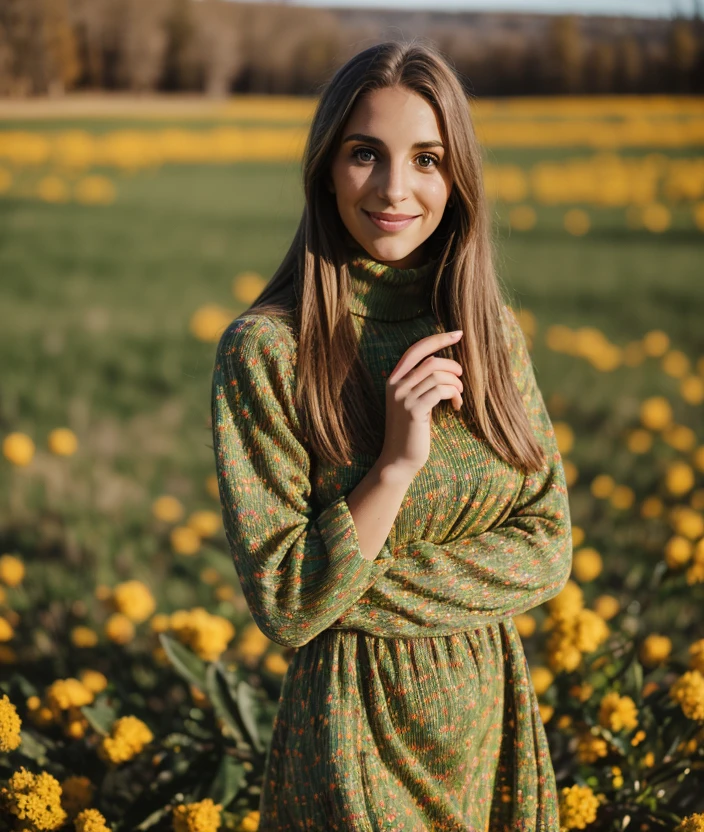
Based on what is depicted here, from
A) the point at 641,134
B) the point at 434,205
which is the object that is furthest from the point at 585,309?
the point at 434,205

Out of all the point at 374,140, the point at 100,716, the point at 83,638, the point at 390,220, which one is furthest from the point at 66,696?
the point at 374,140

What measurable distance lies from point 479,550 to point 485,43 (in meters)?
6.79

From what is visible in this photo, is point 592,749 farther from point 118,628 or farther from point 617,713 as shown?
Result: point 118,628

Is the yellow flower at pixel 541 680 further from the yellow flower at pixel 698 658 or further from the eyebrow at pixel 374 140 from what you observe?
the eyebrow at pixel 374 140

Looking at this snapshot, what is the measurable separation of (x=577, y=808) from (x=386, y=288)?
1.24 meters

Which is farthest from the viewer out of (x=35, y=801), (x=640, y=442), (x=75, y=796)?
(x=640, y=442)

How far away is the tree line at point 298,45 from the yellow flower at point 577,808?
14.8 ft

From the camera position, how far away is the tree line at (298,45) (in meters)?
5.50

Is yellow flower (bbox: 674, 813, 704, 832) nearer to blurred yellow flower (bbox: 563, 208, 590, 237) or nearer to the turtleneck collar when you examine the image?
the turtleneck collar

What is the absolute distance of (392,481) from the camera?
66.0 inches

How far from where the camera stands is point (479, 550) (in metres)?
1.83

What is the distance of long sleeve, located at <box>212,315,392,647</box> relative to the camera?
1.70 metres

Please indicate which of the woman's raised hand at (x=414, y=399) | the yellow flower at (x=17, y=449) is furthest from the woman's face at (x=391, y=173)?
the yellow flower at (x=17, y=449)

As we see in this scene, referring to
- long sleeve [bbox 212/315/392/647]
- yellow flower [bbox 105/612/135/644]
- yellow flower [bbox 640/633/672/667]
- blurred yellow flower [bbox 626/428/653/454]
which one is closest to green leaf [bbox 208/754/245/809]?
yellow flower [bbox 105/612/135/644]
